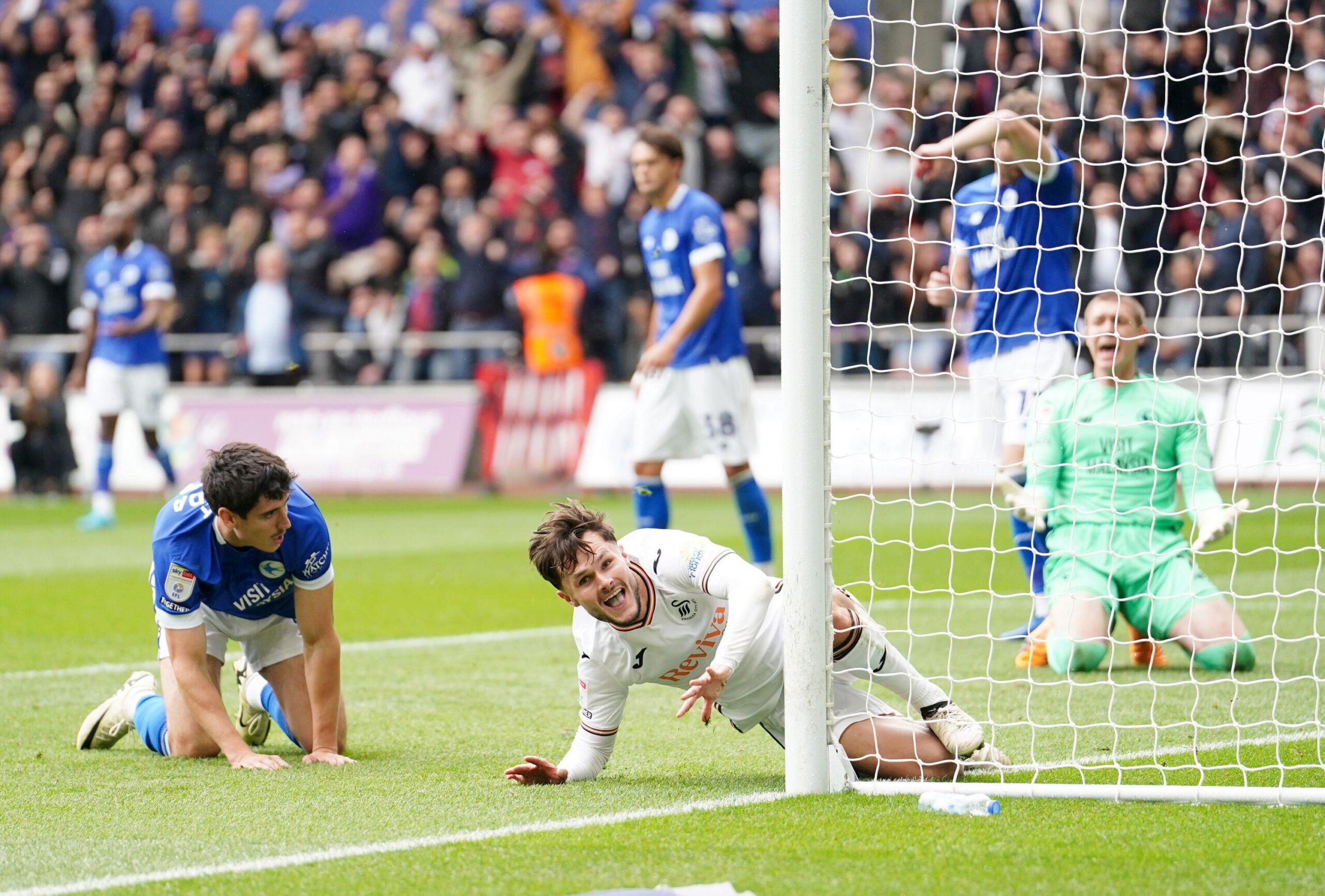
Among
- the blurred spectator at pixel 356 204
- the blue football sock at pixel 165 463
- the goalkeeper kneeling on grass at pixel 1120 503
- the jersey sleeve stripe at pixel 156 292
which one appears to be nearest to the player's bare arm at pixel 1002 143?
the goalkeeper kneeling on grass at pixel 1120 503

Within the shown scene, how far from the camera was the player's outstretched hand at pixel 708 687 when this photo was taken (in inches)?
150

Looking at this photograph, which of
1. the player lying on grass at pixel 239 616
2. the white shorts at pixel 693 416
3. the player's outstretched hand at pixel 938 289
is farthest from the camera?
the white shorts at pixel 693 416

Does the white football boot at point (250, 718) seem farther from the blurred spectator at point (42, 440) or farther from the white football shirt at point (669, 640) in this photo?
the blurred spectator at point (42, 440)

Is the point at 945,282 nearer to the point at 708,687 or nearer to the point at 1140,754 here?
the point at 1140,754

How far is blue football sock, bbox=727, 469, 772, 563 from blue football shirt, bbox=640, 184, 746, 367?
0.71 metres

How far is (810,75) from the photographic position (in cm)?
418

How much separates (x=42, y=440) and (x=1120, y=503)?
13440 millimetres

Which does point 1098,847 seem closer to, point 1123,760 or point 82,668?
point 1123,760

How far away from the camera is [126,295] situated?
13.9m

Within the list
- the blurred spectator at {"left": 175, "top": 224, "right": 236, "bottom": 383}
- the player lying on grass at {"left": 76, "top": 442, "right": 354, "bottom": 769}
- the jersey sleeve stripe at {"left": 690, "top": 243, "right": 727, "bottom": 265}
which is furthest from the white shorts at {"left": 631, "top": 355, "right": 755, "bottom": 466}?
the blurred spectator at {"left": 175, "top": 224, "right": 236, "bottom": 383}

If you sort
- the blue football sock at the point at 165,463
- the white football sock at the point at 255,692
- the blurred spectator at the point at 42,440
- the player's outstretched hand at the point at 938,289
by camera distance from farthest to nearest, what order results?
the blurred spectator at the point at 42,440
the blue football sock at the point at 165,463
the player's outstretched hand at the point at 938,289
the white football sock at the point at 255,692

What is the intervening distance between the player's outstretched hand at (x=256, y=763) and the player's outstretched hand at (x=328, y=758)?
7 cm

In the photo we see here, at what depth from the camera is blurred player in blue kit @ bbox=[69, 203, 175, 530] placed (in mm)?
13688

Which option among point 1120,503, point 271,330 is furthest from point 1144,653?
point 271,330
